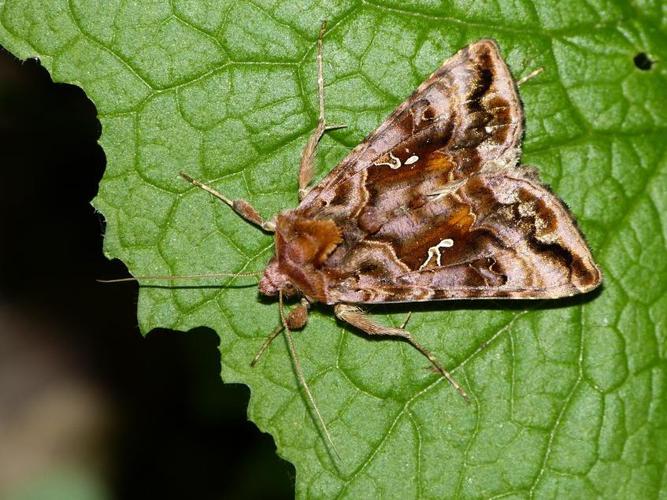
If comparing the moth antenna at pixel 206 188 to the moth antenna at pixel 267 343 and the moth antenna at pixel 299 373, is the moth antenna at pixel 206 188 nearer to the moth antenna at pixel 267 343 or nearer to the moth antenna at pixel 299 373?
the moth antenna at pixel 299 373

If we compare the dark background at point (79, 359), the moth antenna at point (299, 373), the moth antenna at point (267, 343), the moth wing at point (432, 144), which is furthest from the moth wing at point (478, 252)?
the dark background at point (79, 359)

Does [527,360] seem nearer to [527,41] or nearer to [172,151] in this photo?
[527,41]

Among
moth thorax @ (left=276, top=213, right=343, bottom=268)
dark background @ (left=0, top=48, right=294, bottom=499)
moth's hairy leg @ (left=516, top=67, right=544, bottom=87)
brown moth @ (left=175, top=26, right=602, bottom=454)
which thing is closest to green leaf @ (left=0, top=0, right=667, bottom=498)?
moth's hairy leg @ (left=516, top=67, right=544, bottom=87)

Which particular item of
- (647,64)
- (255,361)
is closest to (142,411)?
(255,361)

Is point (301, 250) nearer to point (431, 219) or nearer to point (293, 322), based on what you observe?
point (293, 322)

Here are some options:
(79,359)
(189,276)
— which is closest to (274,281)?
(189,276)

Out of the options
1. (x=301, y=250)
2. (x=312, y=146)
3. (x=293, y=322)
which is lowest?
(x=293, y=322)
